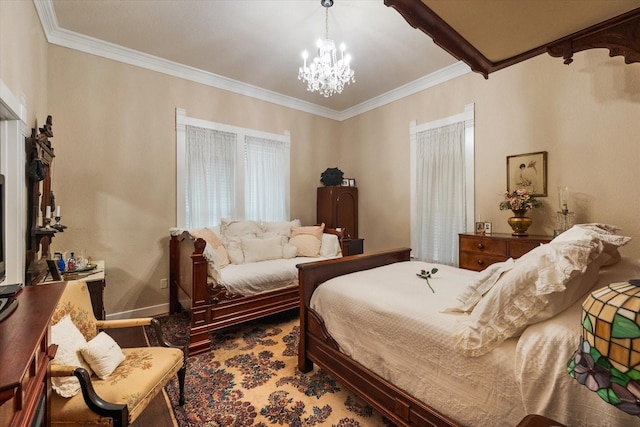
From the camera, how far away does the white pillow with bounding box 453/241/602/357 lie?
1.06 metres

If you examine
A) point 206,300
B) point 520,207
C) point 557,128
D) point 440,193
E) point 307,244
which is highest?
point 557,128

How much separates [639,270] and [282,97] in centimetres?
431

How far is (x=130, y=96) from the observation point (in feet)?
10.6

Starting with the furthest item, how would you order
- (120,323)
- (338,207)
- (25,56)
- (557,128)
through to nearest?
(338,207)
(557,128)
(25,56)
(120,323)

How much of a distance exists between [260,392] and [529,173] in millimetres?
3310

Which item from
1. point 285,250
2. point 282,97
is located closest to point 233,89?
point 282,97

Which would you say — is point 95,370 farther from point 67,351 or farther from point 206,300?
point 206,300

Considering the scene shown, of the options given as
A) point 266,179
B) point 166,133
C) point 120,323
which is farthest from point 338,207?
point 120,323

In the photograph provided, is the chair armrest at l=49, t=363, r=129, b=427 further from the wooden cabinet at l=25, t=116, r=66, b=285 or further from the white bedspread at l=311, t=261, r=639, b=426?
the wooden cabinet at l=25, t=116, r=66, b=285

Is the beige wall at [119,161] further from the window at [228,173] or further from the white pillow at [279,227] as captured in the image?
the white pillow at [279,227]

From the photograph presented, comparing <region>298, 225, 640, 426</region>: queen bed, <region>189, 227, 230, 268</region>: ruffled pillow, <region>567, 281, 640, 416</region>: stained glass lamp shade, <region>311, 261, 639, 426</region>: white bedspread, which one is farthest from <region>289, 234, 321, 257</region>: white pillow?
<region>567, 281, 640, 416</region>: stained glass lamp shade

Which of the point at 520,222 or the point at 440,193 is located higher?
the point at 440,193

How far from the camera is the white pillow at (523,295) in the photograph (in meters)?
1.06

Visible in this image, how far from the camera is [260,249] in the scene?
3533 mm
